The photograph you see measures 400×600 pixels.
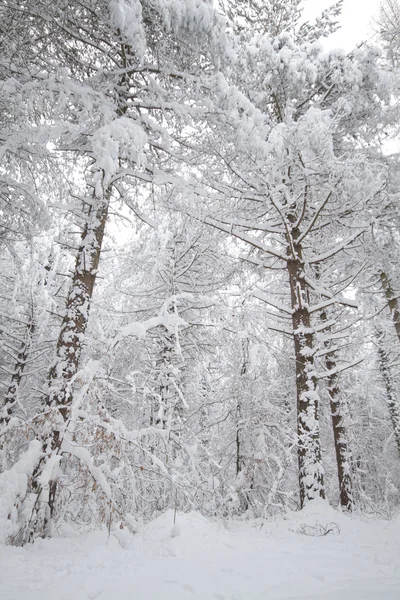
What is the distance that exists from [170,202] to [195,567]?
580 cm

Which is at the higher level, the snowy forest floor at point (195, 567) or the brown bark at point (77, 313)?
the brown bark at point (77, 313)

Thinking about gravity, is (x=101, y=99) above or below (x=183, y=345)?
above

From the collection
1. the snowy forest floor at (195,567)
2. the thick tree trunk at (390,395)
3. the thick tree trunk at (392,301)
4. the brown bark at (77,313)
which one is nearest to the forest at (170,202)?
the brown bark at (77,313)

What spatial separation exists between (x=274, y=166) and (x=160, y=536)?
540 cm

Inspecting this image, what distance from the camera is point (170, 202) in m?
6.57

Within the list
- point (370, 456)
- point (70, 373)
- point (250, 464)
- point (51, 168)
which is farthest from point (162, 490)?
point (370, 456)

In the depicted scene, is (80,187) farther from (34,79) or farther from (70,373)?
(70,373)

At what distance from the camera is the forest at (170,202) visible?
385 centimetres

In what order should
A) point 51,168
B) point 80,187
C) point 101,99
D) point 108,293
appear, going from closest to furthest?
point 101,99 → point 51,168 → point 80,187 → point 108,293

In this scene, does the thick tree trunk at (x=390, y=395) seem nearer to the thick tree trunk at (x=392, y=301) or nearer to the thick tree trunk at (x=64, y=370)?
the thick tree trunk at (x=392, y=301)

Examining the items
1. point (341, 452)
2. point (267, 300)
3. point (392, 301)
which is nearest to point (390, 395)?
point (392, 301)

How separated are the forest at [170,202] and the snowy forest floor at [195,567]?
391mm

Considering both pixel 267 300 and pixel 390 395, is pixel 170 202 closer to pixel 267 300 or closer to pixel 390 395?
pixel 267 300

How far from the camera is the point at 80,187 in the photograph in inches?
248
